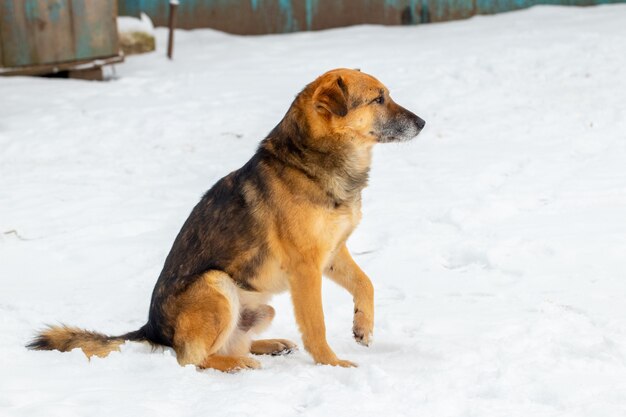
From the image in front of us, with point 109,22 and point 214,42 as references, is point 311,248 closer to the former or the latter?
point 109,22

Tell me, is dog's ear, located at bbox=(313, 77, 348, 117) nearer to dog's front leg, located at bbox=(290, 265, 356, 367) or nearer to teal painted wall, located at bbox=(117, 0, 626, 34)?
dog's front leg, located at bbox=(290, 265, 356, 367)

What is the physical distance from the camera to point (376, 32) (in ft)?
39.7

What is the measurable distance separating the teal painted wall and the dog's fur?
759cm

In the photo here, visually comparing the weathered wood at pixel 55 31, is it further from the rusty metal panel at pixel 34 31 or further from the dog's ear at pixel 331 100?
the dog's ear at pixel 331 100

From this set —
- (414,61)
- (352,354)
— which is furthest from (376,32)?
(352,354)

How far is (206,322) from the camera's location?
4.56 meters

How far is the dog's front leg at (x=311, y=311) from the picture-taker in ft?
15.2

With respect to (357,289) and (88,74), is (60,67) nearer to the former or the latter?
(88,74)

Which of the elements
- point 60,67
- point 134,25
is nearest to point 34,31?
point 60,67

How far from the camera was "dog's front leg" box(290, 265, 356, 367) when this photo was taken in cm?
464

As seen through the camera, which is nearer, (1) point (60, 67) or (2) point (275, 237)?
(2) point (275, 237)

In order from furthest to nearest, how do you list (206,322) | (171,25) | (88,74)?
(171,25) < (88,74) < (206,322)

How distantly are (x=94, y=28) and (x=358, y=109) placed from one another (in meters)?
6.66

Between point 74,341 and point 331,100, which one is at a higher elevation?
point 331,100
